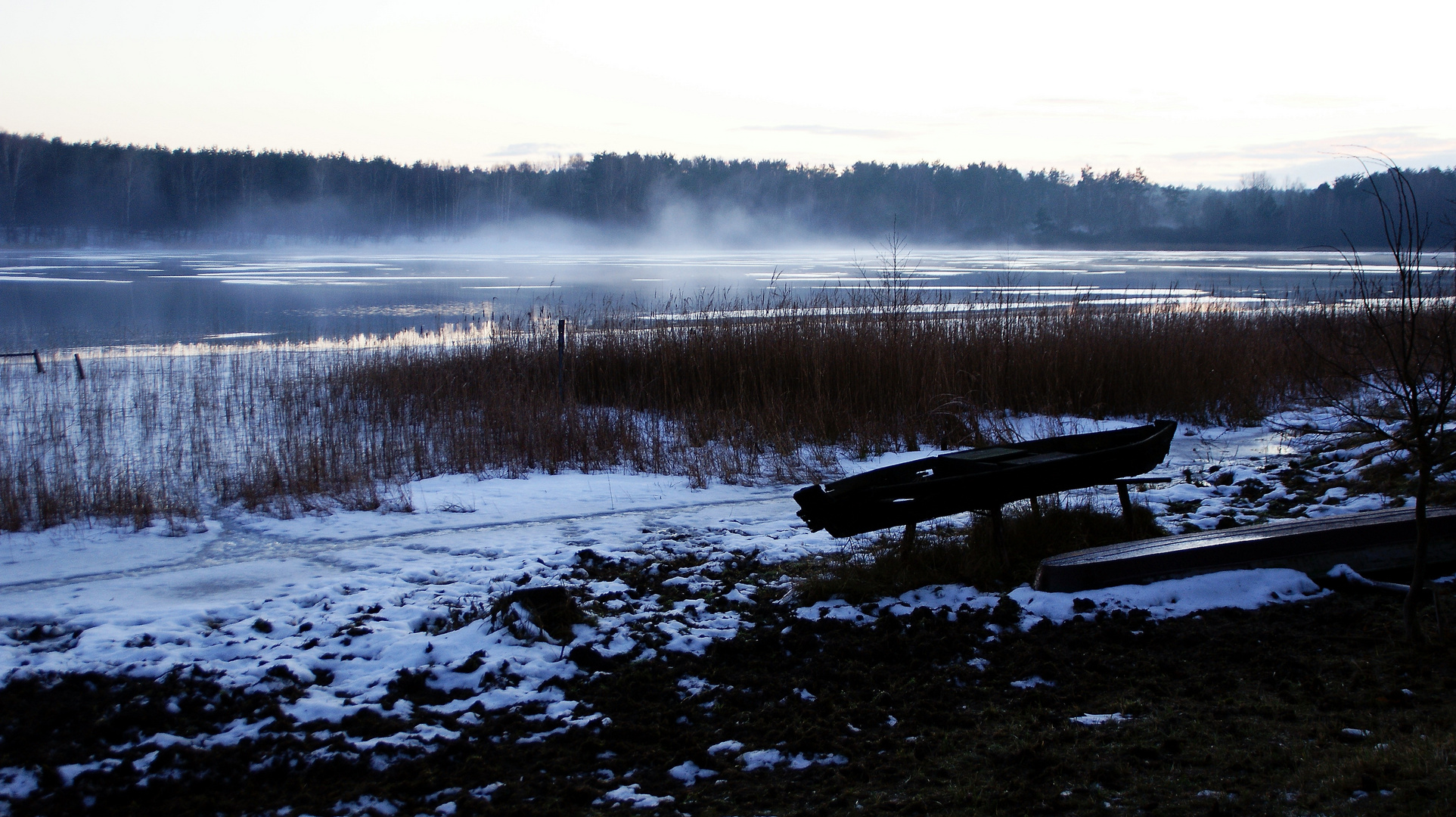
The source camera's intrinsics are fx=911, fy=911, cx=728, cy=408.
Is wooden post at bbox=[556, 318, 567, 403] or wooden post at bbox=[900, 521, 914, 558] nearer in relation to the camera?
wooden post at bbox=[900, 521, 914, 558]

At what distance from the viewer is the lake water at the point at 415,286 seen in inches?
757

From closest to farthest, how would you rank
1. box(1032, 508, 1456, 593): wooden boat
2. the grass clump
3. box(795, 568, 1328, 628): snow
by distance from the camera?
box(795, 568, 1328, 628): snow → box(1032, 508, 1456, 593): wooden boat → the grass clump

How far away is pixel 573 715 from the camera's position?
3537 mm

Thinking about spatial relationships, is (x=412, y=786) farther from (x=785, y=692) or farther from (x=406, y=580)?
(x=406, y=580)

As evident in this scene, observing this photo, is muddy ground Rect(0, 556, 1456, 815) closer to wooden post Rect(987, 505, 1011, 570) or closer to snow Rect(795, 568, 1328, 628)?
snow Rect(795, 568, 1328, 628)

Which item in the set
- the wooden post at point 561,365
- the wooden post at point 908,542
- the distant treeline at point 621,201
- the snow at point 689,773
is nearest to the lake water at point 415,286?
the wooden post at point 561,365

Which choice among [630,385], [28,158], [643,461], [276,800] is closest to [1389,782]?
[276,800]

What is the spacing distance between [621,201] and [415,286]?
66.6 metres

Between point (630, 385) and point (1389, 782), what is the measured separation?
9476 mm

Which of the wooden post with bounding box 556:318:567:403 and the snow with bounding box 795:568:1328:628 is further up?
the wooden post with bounding box 556:318:567:403

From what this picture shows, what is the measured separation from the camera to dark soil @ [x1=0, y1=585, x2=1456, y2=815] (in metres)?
2.80

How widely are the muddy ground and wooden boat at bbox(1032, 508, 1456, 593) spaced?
442 mm

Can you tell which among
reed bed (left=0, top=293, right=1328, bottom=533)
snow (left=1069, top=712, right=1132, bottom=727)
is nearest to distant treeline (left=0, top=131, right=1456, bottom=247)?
reed bed (left=0, top=293, right=1328, bottom=533)

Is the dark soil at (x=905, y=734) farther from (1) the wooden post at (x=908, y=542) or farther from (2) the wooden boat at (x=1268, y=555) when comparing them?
(1) the wooden post at (x=908, y=542)
